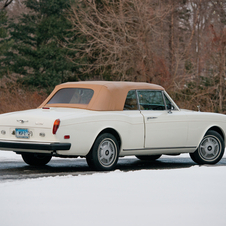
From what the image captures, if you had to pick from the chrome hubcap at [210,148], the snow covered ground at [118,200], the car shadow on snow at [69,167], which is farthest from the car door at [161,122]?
the snow covered ground at [118,200]

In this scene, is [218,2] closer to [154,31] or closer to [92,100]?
[154,31]

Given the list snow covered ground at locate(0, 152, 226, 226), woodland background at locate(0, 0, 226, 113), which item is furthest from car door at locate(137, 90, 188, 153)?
woodland background at locate(0, 0, 226, 113)

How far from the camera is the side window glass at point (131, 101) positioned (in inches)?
364

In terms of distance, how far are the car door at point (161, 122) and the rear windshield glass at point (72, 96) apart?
3.46 feet

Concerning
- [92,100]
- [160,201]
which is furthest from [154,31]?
[160,201]

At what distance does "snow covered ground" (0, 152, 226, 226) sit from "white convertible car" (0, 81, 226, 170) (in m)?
1.19

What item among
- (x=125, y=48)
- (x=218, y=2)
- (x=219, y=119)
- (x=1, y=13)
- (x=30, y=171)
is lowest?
(x=30, y=171)

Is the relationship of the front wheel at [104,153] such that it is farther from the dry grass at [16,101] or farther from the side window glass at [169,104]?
the dry grass at [16,101]

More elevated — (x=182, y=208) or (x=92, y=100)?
(x=92, y=100)

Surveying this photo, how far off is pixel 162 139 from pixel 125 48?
1586 cm

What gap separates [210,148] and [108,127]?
9.80 ft

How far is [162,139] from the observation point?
31.3ft

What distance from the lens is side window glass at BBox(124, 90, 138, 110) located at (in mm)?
9241

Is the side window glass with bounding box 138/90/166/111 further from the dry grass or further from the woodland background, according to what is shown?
the dry grass
